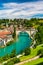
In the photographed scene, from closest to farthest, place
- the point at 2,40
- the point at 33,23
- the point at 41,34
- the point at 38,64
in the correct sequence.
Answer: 1. the point at 38,64
2. the point at 41,34
3. the point at 2,40
4. the point at 33,23

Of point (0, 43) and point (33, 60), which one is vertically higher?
point (33, 60)

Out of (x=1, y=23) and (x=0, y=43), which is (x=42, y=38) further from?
(x=1, y=23)

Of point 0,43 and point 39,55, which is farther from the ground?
point 39,55

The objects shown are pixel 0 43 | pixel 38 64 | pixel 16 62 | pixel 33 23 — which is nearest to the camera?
pixel 38 64

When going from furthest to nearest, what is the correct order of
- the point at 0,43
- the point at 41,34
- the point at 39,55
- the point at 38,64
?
the point at 0,43 < the point at 41,34 < the point at 39,55 < the point at 38,64

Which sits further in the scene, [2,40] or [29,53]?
[2,40]

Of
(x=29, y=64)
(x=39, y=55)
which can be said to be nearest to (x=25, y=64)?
(x=29, y=64)

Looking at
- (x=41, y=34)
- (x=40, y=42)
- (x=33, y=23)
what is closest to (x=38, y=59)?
(x=40, y=42)

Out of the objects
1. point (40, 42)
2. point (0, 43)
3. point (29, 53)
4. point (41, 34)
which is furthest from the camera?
point (0, 43)

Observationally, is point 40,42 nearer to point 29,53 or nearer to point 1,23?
point 29,53
